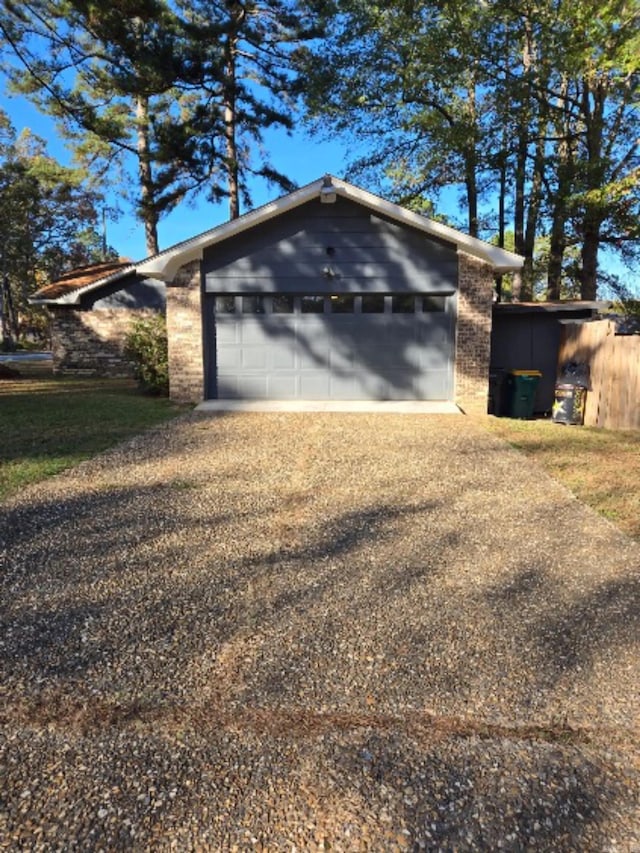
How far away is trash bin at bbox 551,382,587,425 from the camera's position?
9.78m

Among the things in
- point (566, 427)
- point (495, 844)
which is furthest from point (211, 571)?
point (566, 427)

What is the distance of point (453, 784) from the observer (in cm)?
188

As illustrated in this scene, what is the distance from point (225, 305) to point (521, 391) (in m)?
6.43

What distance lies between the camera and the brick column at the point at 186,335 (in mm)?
10773

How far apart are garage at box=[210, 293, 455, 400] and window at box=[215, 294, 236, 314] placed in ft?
0.07

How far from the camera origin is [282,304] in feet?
36.3

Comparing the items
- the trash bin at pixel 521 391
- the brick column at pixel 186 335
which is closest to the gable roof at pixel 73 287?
the brick column at pixel 186 335

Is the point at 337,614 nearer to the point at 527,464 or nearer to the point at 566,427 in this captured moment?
the point at 527,464

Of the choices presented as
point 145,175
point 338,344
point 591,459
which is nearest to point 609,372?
point 591,459

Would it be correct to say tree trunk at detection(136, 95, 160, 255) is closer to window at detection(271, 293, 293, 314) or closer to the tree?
the tree

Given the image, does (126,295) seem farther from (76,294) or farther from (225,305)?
(225,305)

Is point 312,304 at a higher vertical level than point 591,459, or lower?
higher

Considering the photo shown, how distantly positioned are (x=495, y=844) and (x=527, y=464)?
214 inches

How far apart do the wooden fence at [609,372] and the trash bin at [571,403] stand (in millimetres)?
103
